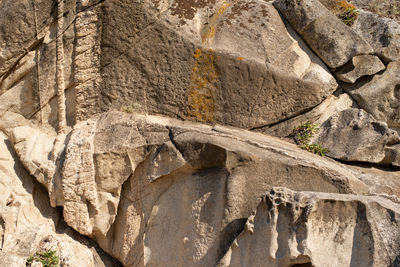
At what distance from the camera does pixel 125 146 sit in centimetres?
701

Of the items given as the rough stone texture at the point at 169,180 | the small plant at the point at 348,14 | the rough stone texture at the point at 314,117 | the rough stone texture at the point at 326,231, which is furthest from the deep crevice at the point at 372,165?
the small plant at the point at 348,14

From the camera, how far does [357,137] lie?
7.25 metres

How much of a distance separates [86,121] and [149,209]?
1.35 meters

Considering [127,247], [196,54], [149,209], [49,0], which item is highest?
[49,0]

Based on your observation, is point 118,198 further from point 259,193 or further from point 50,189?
point 259,193

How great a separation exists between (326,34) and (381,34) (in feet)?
2.61

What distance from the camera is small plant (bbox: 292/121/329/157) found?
7.23 metres

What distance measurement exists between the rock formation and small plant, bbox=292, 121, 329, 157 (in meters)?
0.03

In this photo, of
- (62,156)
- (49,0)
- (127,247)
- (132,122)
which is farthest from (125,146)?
(49,0)

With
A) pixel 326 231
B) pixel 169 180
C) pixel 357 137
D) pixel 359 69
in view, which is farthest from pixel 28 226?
pixel 359 69

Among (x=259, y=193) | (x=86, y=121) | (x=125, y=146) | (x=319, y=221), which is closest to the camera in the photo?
(x=319, y=221)

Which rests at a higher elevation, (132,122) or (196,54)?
(196,54)

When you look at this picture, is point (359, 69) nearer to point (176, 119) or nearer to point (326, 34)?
point (326, 34)

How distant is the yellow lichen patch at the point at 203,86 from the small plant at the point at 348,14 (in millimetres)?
1979
